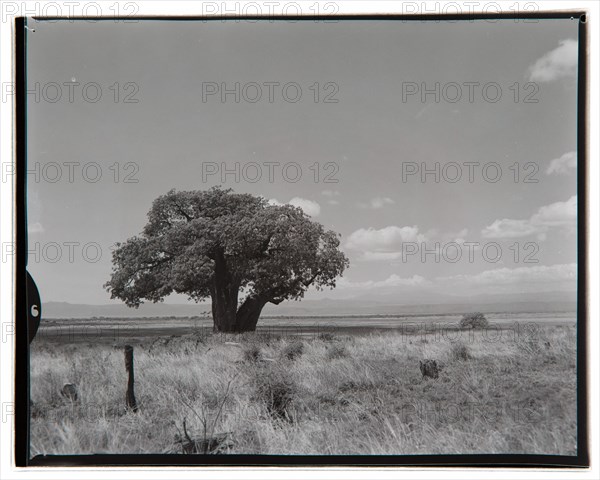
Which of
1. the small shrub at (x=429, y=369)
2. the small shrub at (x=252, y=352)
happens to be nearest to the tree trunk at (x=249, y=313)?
the small shrub at (x=252, y=352)

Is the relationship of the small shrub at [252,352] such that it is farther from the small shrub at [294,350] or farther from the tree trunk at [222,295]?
the tree trunk at [222,295]

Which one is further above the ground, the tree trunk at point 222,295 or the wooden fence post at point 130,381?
the tree trunk at point 222,295

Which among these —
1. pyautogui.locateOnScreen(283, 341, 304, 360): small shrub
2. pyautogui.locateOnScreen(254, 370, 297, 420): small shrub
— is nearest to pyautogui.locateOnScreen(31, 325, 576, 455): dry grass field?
pyautogui.locateOnScreen(254, 370, 297, 420): small shrub

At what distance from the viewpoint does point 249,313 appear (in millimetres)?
6723

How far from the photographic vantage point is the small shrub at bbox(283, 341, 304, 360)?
21.5 feet

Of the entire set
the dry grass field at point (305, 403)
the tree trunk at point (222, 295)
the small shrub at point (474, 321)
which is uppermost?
the tree trunk at point (222, 295)

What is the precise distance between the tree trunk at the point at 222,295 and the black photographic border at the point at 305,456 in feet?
6.77

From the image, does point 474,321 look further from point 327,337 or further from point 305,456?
point 305,456

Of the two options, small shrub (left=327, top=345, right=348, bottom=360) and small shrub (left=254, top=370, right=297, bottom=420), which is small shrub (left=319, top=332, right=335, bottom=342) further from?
small shrub (left=254, top=370, right=297, bottom=420)

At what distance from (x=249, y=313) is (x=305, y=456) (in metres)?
2.17

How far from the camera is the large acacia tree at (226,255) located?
6.30 m

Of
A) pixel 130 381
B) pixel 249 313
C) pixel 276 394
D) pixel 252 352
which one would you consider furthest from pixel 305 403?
pixel 130 381

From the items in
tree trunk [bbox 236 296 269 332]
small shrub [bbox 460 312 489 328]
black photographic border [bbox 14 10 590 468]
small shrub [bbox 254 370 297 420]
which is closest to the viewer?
black photographic border [bbox 14 10 590 468]

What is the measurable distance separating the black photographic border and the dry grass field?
0.29ft
